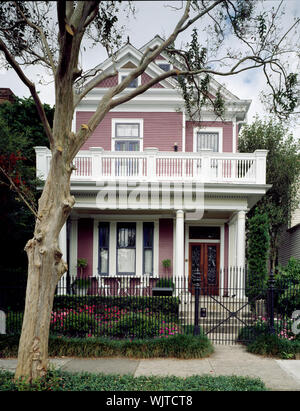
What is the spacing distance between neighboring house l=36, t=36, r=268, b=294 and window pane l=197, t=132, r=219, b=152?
4 cm

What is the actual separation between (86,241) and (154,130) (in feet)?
16.8

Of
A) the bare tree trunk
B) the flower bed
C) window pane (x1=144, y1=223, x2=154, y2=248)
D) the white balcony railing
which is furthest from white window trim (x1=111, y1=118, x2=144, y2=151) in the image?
the bare tree trunk

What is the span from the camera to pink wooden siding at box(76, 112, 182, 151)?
1559 centimetres

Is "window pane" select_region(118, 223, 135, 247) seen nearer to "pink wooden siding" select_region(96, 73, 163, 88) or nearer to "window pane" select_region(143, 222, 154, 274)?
"window pane" select_region(143, 222, 154, 274)

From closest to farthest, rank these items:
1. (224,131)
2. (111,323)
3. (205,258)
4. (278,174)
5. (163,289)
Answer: (111,323) → (163,289) → (224,131) → (205,258) → (278,174)

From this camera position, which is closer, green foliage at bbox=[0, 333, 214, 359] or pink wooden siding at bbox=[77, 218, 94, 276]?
green foliage at bbox=[0, 333, 214, 359]

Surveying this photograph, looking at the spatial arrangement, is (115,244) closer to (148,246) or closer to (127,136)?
Result: (148,246)

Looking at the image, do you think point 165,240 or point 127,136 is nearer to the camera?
point 165,240

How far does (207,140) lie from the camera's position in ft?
51.5

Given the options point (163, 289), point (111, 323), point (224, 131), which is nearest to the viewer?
point (111, 323)

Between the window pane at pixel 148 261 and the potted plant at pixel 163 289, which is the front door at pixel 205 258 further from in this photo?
the potted plant at pixel 163 289

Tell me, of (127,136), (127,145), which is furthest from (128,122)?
(127,145)
